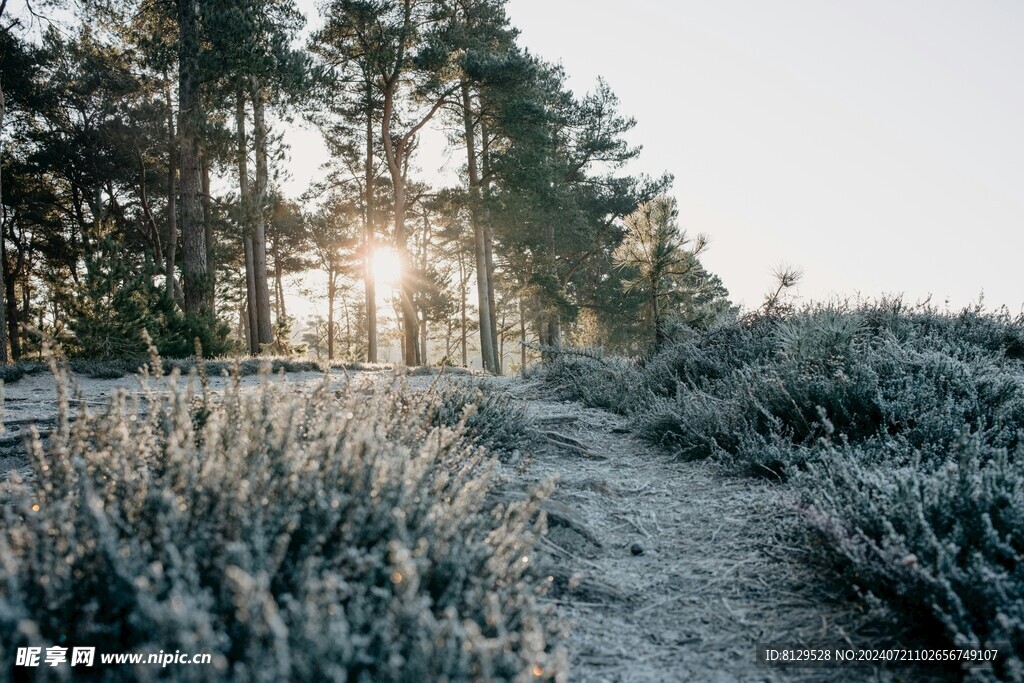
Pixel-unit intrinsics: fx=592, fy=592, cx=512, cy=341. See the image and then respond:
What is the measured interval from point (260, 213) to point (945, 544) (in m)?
14.8

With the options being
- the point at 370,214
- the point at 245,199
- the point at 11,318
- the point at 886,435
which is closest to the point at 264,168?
the point at 245,199

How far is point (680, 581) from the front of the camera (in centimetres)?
244

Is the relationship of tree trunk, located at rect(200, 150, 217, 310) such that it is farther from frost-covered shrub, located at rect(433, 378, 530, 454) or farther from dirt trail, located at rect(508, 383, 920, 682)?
dirt trail, located at rect(508, 383, 920, 682)

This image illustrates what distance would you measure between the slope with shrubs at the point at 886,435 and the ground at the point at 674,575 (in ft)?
0.62

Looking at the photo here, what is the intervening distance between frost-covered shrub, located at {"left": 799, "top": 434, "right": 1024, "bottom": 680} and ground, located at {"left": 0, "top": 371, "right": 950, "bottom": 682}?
0.19 meters

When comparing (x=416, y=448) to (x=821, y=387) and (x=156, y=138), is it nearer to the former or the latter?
(x=821, y=387)

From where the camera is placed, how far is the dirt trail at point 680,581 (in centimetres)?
190

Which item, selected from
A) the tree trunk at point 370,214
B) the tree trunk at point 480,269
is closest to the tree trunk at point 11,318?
the tree trunk at point 370,214

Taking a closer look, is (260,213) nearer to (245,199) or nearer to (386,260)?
(245,199)

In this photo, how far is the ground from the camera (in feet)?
6.24

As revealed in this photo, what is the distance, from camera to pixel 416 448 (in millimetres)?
2885

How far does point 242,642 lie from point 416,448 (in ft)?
5.31

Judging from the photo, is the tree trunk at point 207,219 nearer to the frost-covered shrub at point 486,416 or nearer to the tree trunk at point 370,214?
the tree trunk at point 370,214

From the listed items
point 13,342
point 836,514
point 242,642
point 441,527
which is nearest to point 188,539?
point 242,642
